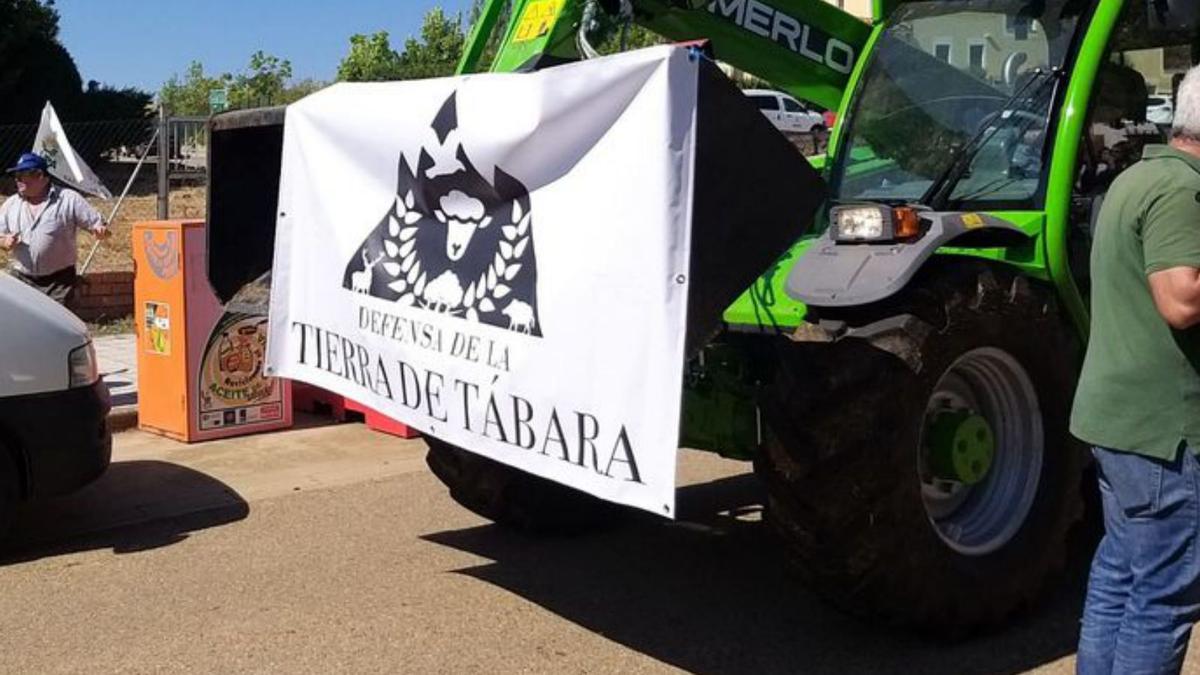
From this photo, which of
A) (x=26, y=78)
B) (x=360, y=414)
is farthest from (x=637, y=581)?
(x=26, y=78)

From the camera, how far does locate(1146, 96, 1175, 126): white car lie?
5.68m

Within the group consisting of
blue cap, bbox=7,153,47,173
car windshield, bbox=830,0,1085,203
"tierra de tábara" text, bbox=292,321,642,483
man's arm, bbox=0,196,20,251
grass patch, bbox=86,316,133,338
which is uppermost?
car windshield, bbox=830,0,1085,203

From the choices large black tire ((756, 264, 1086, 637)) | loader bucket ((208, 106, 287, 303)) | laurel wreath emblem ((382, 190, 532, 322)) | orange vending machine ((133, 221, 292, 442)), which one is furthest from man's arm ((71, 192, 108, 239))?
large black tire ((756, 264, 1086, 637))

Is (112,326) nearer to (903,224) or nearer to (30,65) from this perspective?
(903,224)

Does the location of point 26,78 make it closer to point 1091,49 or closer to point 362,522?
point 362,522

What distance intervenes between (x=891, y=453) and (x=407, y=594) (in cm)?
212

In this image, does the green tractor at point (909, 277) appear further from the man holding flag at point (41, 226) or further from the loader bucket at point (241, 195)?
the man holding flag at point (41, 226)

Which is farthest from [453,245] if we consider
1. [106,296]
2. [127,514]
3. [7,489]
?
[106,296]

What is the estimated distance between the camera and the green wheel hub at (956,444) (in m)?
4.54

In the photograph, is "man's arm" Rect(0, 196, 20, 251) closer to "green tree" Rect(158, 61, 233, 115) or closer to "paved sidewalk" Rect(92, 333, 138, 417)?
"paved sidewalk" Rect(92, 333, 138, 417)

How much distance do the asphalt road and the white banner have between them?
0.89 m

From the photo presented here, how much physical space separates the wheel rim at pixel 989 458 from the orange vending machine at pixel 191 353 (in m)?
5.01

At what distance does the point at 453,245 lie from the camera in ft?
14.7

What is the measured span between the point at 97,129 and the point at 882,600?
2119 cm
